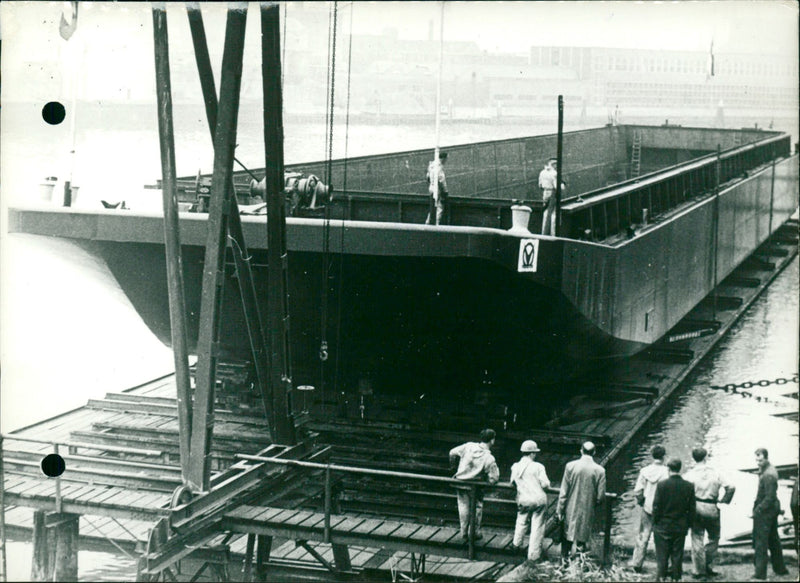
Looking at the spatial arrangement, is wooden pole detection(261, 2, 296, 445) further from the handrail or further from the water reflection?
the handrail

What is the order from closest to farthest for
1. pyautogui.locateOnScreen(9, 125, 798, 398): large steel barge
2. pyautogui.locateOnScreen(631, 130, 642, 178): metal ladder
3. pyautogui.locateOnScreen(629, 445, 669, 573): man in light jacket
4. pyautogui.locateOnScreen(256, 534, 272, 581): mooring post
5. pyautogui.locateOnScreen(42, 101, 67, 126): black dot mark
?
pyautogui.locateOnScreen(42, 101, 67, 126): black dot mark → pyautogui.locateOnScreen(629, 445, 669, 573): man in light jacket → pyautogui.locateOnScreen(256, 534, 272, 581): mooring post → pyautogui.locateOnScreen(9, 125, 798, 398): large steel barge → pyautogui.locateOnScreen(631, 130, 642, 178): metal ladder

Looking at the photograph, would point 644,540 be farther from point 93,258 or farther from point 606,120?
point 606,120

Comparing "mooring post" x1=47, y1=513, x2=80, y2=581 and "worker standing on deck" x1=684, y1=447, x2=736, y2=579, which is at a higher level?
"worker standing on deck" x1=684, y1=447, x2=736, y2=579

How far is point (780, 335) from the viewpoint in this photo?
60.2 ft

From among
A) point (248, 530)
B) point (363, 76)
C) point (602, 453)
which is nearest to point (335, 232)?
point (248, 530)

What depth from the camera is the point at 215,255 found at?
7.40m

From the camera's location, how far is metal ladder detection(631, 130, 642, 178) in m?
28.7

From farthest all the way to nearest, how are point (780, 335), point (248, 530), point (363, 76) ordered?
point (363, 76), point (780, 335), point (248, 530)

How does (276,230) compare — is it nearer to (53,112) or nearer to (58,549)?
(53,112)

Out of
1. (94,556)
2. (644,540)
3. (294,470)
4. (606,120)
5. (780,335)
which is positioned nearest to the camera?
(644,540)

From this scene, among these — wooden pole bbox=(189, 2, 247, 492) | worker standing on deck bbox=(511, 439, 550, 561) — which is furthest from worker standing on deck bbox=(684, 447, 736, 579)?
wooden pole bbox=(189, 2, 247, 492)

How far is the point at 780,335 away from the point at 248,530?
13.2 m

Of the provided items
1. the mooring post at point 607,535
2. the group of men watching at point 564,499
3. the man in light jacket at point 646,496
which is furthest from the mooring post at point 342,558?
the man in light jacket at point 646,496

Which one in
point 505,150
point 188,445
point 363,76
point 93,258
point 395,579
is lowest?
point 395,579
